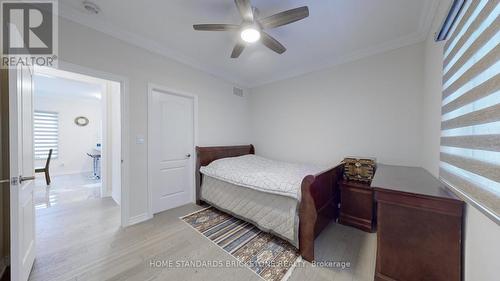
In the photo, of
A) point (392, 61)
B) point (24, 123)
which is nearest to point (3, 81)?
point (24, 123)

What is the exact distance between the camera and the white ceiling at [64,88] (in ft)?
14.0

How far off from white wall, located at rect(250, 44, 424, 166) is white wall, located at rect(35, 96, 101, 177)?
6612mm

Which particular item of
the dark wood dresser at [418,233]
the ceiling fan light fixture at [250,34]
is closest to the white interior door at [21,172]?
the ceiling fan light fixture at [250,34]

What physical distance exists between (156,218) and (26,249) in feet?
4.18

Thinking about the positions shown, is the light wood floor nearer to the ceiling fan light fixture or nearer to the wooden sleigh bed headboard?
the wooden sleigh bed headboard

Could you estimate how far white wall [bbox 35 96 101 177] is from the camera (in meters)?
5.55

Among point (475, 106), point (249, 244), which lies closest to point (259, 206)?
point (249, 244)

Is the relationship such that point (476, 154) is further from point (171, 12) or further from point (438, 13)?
point (171, 12)

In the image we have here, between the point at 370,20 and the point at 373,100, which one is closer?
the point at 370,20

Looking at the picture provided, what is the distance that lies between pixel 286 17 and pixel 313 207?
187cm

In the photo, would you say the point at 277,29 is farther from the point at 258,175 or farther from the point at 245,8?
the point at 258,175

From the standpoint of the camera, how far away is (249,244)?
1.97 m

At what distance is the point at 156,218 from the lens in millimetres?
2582

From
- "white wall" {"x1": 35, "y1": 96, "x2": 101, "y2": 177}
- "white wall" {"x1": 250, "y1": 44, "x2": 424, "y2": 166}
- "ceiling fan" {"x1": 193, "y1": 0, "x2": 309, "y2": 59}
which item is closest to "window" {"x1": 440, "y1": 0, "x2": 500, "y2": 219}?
"ceiling fan" {"x1": 193, "y1": 0, "x2": 309, "y2": 59}
